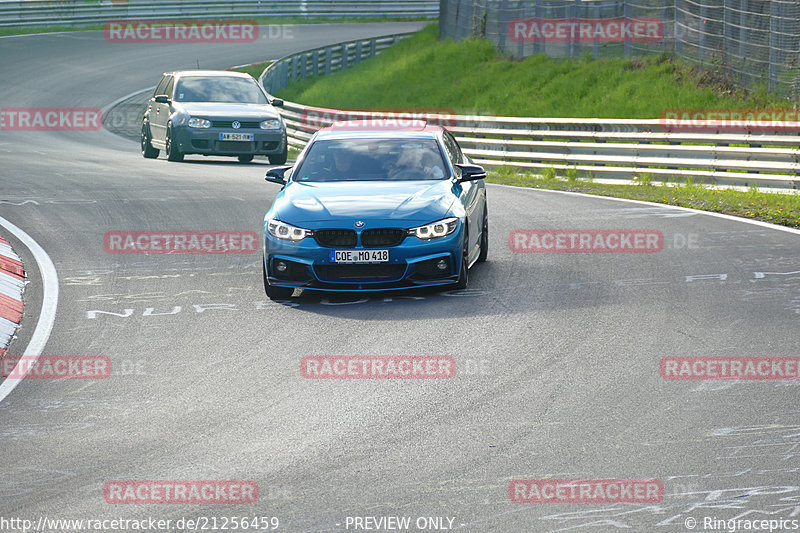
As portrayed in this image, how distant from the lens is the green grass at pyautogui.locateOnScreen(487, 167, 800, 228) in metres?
15.6

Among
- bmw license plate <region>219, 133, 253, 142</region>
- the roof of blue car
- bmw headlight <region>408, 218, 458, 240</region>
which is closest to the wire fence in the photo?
bmw license plate <region>219, 133, 253, 142</region>

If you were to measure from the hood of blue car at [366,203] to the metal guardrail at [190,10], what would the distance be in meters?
42.3

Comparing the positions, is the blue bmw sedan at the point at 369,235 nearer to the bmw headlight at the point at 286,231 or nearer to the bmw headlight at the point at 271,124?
the bmw headlight at the point at 286,231

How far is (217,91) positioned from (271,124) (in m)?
1.73

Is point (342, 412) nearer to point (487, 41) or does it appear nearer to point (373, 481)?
point (373, 481)

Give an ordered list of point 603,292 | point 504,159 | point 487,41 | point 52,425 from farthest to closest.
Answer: point 487,41
point 504,159
point 603,292
point 52,425

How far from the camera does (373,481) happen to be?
5.77 metres

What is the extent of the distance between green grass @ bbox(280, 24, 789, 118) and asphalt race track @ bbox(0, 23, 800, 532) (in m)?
13.6

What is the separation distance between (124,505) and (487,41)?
1332 inches

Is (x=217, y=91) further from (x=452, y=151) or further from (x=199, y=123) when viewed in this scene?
(x=452, y=151)

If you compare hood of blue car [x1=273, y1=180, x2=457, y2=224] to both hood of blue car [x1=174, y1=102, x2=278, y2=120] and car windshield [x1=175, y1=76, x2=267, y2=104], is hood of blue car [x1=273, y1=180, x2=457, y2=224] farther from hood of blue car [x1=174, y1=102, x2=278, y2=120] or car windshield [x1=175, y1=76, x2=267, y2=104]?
car windshield [x1=175, y1=76, x2=267, y2=104]

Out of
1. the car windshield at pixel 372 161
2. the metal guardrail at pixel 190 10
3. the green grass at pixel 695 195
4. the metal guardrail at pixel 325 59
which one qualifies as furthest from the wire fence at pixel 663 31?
the metal guardrail at pixel 190 10

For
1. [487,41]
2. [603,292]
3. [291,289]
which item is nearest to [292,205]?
[291,289]

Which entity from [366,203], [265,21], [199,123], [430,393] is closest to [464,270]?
[366,203]
